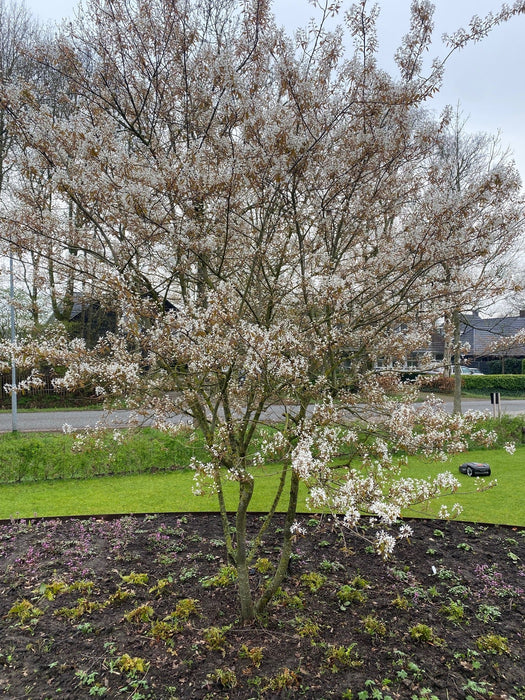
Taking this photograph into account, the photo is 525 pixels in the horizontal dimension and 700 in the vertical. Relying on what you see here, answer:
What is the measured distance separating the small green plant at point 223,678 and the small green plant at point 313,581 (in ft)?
4.04

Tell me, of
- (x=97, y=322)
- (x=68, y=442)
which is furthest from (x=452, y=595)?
(x=97, y=322)

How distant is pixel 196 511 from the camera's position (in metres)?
6.19

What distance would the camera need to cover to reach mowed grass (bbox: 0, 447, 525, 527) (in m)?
6.27

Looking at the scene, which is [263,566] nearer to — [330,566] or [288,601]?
[288,601]

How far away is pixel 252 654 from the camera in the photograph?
10.2ft

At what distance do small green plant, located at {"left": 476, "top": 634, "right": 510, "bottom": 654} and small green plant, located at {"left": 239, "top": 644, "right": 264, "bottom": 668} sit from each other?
5.34ft

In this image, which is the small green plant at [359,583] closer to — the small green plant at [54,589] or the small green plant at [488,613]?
the small green plant at [488,613]

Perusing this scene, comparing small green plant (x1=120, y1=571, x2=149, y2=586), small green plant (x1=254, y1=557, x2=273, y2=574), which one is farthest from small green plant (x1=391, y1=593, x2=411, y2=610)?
small green plant (x1=120, y1=571, x2=149, y2=586)

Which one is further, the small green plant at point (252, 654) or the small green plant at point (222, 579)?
the small green plant at point (222, 579)

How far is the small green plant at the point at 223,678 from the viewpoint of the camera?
2941mm

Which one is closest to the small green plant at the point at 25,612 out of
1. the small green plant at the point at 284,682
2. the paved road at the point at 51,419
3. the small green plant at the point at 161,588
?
the small green plant at the point at 161,588

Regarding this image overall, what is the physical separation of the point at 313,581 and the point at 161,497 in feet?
11.0

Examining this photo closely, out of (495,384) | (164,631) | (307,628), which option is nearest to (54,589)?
(164,631)

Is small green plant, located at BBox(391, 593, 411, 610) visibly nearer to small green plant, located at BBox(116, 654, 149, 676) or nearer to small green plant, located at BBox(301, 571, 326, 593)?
small green plant, located at BBox(301, 571, 326, 593)
